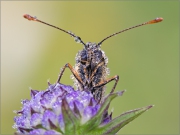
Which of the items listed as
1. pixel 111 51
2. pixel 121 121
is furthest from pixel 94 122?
pixel 111 51

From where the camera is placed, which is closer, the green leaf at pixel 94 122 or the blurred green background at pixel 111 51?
the green leaf at pixel 94 122

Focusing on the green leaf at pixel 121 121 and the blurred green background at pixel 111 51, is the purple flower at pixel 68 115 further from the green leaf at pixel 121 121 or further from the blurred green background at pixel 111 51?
the blurred green background at pixel 111 51

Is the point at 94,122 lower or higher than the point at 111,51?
lower

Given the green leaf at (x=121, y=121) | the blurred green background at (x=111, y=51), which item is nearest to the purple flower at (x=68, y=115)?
the green leaf at (x=121, y=121)

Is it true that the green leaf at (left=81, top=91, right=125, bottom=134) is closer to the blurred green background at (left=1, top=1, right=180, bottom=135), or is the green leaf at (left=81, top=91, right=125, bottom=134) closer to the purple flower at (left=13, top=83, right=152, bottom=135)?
the purple flower at (left=13, top=83, right=152, bottom=135)

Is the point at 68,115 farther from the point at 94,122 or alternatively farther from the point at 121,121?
the point at 121,121

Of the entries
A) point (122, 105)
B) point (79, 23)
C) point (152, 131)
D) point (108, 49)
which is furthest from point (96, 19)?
point (152, 131)
